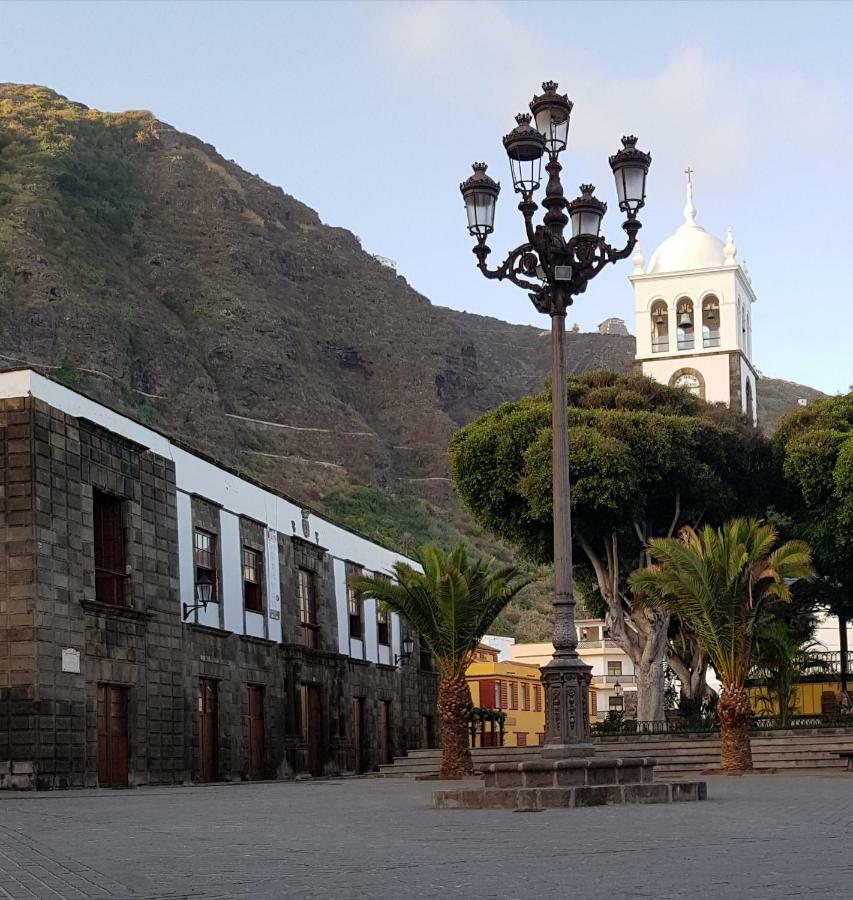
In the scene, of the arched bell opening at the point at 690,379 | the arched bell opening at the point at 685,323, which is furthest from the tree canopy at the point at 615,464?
the arched bell opening at the point at 685,323

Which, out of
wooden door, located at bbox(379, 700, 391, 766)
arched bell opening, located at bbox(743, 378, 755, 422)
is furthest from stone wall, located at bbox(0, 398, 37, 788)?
arched bell opening, located at bbox(743, 378, 755, 422)

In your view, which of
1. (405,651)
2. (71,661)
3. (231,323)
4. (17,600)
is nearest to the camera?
(17,600)

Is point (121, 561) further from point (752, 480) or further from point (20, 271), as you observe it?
point (20, 271)

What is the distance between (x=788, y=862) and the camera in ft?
28.3

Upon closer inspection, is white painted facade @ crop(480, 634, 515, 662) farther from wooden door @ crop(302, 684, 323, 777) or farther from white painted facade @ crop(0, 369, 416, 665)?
wooden door @ crop(302, 684, 323, 777)

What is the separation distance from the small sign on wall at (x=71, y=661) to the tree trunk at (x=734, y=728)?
434 inches

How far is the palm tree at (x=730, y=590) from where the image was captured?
25.6 m

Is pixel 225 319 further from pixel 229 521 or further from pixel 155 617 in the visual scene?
pixel 155 617

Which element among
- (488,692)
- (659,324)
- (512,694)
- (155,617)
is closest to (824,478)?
(488,692)

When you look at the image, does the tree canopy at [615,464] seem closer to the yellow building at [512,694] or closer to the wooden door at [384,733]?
the wooden door at [384,733]

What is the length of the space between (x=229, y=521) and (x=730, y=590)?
1018 cm

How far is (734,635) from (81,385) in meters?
71.7

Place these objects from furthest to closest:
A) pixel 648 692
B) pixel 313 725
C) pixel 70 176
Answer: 1. pixel 70 176
2. pixel 648 692
3. pixel 313 725

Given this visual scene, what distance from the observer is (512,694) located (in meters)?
54.3
